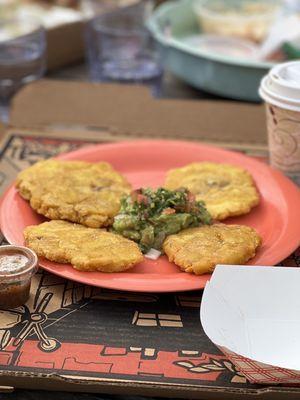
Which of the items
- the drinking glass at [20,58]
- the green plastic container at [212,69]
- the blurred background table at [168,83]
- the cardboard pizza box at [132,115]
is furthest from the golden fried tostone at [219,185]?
the drinking glass at [20,58]

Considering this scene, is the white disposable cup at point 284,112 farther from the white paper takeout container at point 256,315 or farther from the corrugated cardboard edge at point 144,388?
the corrugated cardboard edge at point 144,388

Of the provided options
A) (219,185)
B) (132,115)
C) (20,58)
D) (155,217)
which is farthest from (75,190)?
(20,58)

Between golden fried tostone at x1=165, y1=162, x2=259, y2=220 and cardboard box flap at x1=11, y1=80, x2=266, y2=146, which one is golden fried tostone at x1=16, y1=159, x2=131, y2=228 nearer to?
golden fried tostone at x1=165, y1=162, x2=259, y2=220

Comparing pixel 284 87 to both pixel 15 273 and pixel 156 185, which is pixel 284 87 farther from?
pixel 15 273

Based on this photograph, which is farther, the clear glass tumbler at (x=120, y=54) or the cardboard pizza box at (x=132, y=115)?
the clear glass tumbler at (x=120, y=54)

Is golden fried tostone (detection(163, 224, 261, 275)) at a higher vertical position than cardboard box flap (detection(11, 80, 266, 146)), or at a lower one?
higher

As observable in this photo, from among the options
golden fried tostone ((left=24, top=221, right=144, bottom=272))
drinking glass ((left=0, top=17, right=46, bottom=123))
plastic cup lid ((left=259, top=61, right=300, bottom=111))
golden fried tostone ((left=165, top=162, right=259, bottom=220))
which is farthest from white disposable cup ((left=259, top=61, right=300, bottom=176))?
drinking glass ((left=0, top=17, right=46, bottom=123))

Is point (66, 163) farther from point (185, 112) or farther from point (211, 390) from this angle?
point (211, 390)
